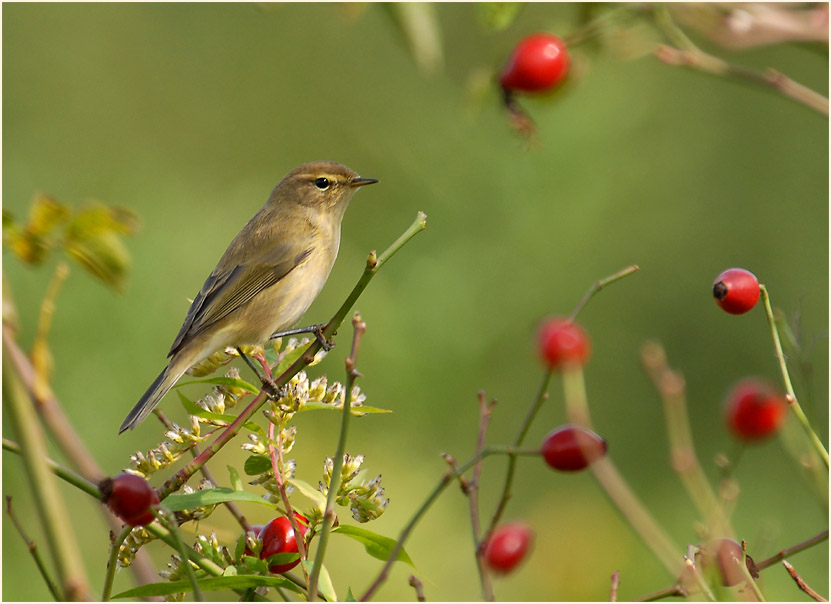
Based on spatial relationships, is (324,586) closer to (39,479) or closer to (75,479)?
(75,479)

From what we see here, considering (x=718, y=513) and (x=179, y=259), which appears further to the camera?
(x=179, y=259)

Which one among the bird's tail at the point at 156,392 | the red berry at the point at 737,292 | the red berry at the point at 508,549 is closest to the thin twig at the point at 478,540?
the red berry at the point at 508,549

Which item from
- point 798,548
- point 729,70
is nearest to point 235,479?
point 798,548

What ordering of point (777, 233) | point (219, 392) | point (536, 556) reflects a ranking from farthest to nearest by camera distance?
point (777, 233) < point (536, 556) < point (219, 392)

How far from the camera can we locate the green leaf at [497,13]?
5.76ft

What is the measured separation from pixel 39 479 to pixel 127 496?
16.7 inches

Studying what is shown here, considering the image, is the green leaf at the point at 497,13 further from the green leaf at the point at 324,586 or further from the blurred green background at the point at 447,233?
the blurred green background at the point at 447,233

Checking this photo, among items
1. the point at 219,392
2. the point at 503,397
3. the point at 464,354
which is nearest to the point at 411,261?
the point at 464,354

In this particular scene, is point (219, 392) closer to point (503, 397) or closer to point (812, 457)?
point (812, 457)

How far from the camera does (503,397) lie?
6535 millimetres

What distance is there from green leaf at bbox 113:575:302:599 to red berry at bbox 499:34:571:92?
4.81 ft

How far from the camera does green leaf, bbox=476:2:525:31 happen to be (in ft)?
5.76

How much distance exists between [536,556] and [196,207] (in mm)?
3420

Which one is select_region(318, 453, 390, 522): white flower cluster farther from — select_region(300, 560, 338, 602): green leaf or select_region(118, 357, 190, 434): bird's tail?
select_region(118, 357, 190, 434): bird's tail
